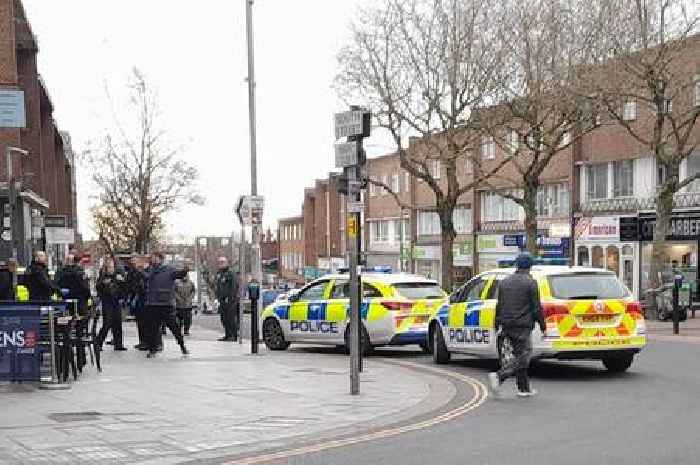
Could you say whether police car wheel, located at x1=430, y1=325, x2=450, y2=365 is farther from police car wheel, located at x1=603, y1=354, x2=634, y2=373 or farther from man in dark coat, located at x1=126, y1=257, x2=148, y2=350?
man in dark coat, located at x1=126, y1=257, x2=148, y2=350

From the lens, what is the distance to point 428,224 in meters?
60.9

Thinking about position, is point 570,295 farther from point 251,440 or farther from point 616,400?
point 251,440

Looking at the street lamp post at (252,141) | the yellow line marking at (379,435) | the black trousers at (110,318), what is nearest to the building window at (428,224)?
the street lamp post at (252,141)

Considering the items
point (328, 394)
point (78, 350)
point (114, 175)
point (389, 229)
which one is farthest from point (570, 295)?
point (389, 229)

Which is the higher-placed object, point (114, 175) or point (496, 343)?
point (114, 175)

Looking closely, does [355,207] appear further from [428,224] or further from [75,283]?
[428,224]

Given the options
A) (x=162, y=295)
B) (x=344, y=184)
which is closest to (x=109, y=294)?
(x=162, y=295)

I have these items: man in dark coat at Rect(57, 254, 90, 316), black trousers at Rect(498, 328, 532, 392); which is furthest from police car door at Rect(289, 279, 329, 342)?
black trousers at Rect(498, 328, 532, 392)

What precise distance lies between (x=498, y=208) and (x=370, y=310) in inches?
1391

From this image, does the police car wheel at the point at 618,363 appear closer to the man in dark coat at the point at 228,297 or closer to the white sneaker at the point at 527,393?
the white sneaker at the point at 527,393

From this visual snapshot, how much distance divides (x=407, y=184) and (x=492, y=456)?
55.8 m

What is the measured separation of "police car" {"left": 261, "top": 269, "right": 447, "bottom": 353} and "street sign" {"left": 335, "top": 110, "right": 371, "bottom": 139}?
5.46 m

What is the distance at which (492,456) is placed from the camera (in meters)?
7.63

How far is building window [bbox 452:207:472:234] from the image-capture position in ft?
180
